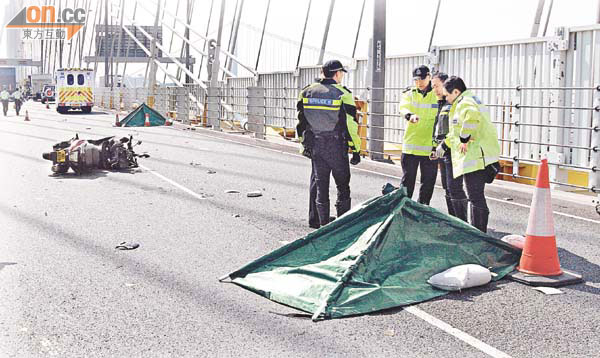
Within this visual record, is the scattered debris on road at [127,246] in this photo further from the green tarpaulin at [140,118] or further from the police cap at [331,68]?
the green tarpaulin at [140,118]

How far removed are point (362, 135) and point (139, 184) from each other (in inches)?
274

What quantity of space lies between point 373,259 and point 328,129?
8.27 ft

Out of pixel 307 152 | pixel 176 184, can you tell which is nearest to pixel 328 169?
pixel 307 152

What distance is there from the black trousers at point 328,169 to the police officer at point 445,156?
1.04 meters

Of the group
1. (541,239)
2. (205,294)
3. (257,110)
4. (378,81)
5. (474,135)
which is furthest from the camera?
(257,110)

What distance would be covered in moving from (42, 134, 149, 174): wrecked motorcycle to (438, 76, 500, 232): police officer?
30.4 feet

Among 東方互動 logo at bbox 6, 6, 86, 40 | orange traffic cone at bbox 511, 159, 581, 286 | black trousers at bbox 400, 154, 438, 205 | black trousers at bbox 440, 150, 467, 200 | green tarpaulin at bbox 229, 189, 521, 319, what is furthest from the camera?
東方互動 logo at bbox 6, 6, 86, 40

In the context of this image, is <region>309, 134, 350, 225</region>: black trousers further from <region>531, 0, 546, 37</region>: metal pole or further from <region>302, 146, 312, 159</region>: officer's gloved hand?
<region>531, 0, 546, 37</region>: metal pole

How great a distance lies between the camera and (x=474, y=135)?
24.5ft

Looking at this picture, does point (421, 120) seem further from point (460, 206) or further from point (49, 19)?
point (49, 19)

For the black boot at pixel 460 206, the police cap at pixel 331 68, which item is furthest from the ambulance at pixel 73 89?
the black boot at pixel 460 206

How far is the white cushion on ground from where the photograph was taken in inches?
233

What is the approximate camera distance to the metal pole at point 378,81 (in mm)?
17547

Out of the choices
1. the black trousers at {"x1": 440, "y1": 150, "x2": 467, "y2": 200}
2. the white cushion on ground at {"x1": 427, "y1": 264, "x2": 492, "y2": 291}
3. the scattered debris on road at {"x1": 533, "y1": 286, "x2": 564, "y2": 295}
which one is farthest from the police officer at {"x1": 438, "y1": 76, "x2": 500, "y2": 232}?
the scattered debris on road at {"x1": 533, "y1": 286, "x2": 564, "y2": 295}
